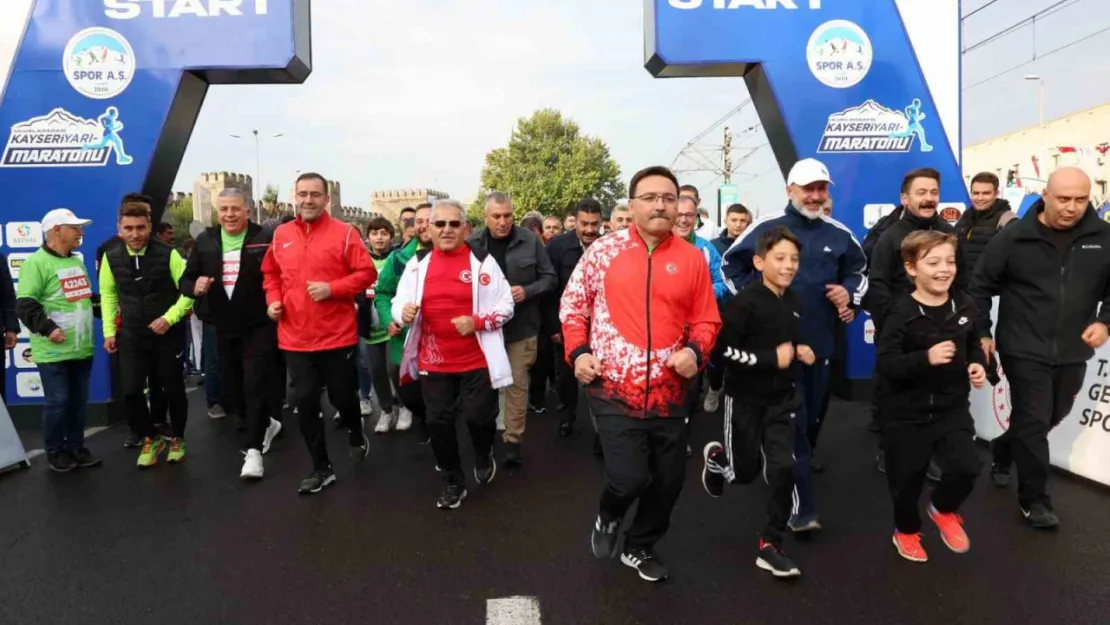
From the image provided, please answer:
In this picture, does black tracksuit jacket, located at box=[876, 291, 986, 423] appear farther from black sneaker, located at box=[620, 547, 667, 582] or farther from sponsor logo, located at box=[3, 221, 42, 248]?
sponsor logo, located at box=[3, 221, 42, 248]

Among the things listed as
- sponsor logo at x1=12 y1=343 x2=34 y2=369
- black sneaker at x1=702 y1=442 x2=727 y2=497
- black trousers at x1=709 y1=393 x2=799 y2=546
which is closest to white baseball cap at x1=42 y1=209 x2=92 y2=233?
sponsor logo at x1=12 y1=343 x2=34 y2=369

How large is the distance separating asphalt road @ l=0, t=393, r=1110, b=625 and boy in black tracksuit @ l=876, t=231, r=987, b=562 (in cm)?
45

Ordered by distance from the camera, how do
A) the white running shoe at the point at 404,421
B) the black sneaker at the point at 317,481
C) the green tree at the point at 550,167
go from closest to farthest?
the black sneaker at the point at 317,481 < the white running shoe at the point at 404,421 < the green tree at the point at 550,167

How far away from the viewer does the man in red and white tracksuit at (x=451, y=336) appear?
180 inches

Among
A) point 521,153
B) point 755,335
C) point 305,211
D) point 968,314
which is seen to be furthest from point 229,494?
point 521,153

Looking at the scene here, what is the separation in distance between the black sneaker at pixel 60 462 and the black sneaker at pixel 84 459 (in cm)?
3

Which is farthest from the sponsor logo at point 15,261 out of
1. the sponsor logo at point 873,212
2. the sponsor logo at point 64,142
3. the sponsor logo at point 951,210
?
the sponsor logo at point 951,210

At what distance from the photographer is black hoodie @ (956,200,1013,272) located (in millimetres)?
6211

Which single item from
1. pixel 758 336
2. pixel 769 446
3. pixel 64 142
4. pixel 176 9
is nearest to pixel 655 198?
pixel 758 336

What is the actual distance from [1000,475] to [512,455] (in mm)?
3271

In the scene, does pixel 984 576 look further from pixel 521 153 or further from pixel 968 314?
pixel 521 153

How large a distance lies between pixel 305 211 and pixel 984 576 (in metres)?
4.26

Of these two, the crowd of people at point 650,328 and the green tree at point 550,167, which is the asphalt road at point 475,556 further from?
the green tree at point 550,167

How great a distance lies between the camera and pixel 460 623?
3.12 meters
